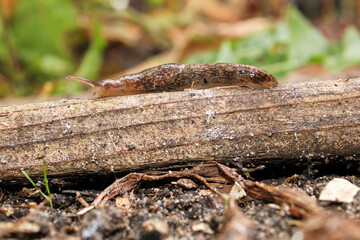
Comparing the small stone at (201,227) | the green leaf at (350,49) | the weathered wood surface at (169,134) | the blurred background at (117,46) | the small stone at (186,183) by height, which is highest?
the blurred background at (117,46)

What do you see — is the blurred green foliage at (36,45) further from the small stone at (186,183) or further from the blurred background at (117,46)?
the small stone at (186,183)

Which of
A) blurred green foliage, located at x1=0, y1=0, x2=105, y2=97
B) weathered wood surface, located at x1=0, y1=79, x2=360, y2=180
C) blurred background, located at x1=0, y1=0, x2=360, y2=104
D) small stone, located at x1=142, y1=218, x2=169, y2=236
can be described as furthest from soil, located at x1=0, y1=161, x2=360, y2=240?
blurred green foliage, located at x1=0, y1=0, x2=105, y2=97

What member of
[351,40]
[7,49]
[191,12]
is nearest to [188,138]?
[351,40]

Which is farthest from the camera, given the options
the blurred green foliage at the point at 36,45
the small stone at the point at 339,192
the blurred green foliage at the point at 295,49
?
the blurred green foliage at the point at 36,45

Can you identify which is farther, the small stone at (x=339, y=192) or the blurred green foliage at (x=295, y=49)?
the blurred green foliage at (x=295, y=49)

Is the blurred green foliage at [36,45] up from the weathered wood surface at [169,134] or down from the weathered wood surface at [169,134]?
up

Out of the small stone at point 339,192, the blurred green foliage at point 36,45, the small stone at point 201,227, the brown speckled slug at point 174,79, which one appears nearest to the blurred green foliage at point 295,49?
the brown speckled slug at point 174,79
